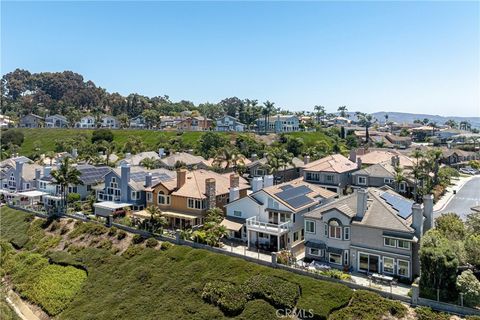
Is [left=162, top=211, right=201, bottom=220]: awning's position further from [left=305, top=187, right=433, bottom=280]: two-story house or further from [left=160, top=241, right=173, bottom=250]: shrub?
[left=305, top=187, right=433, bottom=280]: two-story house

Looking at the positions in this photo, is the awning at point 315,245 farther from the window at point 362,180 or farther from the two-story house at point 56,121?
the two-story house at point 56,121

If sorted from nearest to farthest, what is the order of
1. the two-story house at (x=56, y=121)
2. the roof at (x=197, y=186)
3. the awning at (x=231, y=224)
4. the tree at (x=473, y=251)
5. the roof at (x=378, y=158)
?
1. the tree at (x=473, y=251)
2. the awning at (x=231, y=224)
3. the roof at (x=197, y=186)
4. the roof at (x=378, y=158)
5. the two-story house at (x=56, y=121)

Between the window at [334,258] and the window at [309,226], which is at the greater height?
the window at [309,226]

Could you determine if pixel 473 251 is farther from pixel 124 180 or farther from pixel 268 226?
pixel 124 180

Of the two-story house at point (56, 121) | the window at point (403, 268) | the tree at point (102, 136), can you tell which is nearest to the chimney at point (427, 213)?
the window at point (403, 268)

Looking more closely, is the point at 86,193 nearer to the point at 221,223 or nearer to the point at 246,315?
the point at 221,223

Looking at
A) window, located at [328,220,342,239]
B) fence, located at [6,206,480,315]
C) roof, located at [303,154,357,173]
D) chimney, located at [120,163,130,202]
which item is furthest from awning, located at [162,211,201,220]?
roof, located at [303,154,357,173]

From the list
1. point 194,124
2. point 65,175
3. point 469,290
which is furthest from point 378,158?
point 194,124
